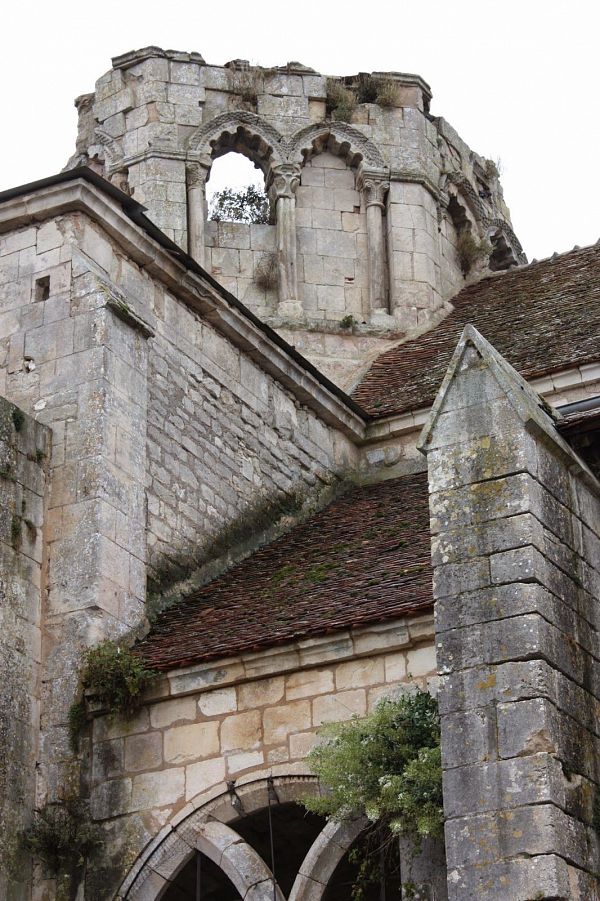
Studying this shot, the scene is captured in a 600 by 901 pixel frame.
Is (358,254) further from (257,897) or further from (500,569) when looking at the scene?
(500,569)

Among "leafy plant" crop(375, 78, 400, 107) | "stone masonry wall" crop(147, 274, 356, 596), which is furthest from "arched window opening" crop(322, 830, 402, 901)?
"leafy plant" crop(375, 78, 400, 107)

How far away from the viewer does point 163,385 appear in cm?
1362

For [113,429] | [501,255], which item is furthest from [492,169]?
[113,429]

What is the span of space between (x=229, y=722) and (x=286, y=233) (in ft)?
25.4

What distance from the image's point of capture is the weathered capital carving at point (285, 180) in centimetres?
1808

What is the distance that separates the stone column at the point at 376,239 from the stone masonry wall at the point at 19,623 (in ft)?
20.1

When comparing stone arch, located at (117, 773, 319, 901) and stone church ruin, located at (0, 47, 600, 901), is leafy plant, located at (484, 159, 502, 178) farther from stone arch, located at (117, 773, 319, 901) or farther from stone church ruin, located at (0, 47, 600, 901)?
stone arch, located at (117, 773, 319, 901)

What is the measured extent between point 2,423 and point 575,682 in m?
5.29

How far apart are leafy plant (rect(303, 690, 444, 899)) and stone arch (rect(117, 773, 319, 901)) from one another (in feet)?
3.44

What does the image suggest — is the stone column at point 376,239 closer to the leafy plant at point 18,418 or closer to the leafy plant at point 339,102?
the leafy plant at point 339,102

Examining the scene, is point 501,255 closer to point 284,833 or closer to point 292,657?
point 284,833

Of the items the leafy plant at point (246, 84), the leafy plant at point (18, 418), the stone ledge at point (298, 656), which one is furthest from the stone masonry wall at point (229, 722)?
the leafy plant at point (246, 84)

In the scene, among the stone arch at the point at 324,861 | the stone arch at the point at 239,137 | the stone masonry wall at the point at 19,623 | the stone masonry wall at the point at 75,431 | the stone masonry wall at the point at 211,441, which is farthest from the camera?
the stone arch at the point at 239,137

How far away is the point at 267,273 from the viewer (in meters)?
17.8
